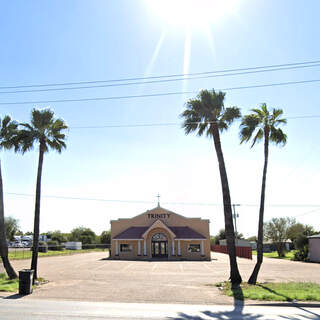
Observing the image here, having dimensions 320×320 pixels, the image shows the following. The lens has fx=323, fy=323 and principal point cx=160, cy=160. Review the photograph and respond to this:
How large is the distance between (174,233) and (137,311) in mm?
31809

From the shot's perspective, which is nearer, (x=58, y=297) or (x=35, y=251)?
(x=58, y=297)

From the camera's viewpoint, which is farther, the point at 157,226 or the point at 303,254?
the point at 157,226

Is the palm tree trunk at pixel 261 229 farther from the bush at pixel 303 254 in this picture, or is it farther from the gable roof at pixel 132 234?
the gable roof at pixel 132 234

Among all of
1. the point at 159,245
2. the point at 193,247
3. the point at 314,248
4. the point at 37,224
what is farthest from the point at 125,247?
the point at 37,224

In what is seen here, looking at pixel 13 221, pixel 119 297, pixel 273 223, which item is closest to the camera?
pixel 119 297

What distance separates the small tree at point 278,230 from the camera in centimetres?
5478

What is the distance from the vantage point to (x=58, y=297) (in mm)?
12703

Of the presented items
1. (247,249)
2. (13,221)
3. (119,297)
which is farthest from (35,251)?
(13,221)

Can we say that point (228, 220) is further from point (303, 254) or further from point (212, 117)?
point (303, 254)

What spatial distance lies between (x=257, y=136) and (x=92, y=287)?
39.4 ft

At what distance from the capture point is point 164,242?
41.4 m

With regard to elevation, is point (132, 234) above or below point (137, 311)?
above

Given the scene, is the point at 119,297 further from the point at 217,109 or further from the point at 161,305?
the point at 217,109

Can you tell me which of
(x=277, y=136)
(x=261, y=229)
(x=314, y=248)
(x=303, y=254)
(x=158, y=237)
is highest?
(x=277, y=136)
